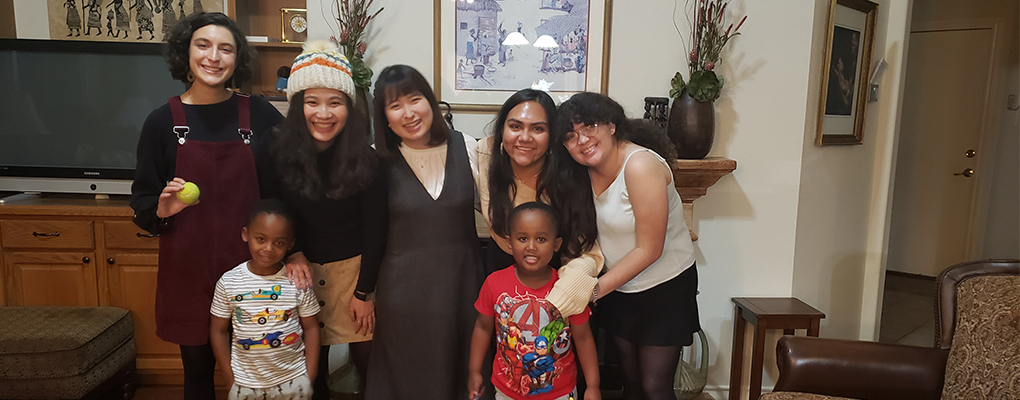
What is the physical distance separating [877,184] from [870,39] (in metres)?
0.68

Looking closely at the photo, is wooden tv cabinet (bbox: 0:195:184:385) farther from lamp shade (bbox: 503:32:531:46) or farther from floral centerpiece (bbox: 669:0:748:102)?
floral centerpiece (bbox: 669:0:748:102)

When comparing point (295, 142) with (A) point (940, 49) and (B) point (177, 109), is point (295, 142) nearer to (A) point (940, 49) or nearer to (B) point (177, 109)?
(B) point (177, 109)

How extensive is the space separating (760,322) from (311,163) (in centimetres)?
175

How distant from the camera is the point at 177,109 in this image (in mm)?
1536

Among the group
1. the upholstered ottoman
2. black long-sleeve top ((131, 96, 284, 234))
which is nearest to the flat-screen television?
the upholstered ottoman

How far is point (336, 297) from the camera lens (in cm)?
170

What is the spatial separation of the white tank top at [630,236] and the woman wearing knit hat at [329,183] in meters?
0.65

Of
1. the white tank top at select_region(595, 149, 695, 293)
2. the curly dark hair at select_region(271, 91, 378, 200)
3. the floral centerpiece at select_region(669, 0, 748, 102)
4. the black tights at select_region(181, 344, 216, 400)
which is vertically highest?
the floral centerpiece at select_region(669, 0, 748, 102)

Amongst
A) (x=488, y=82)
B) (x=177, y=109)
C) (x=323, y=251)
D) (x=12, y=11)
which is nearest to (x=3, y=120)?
(x=12, y=11)

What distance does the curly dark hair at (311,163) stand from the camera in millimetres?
1535

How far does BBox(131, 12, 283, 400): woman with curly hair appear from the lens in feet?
5.02

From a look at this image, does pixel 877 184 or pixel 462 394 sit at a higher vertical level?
pixel 877 184

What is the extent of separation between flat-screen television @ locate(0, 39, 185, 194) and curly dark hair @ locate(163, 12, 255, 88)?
95 cm

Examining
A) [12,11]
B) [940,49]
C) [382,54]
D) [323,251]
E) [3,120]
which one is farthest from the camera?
[940,49]
